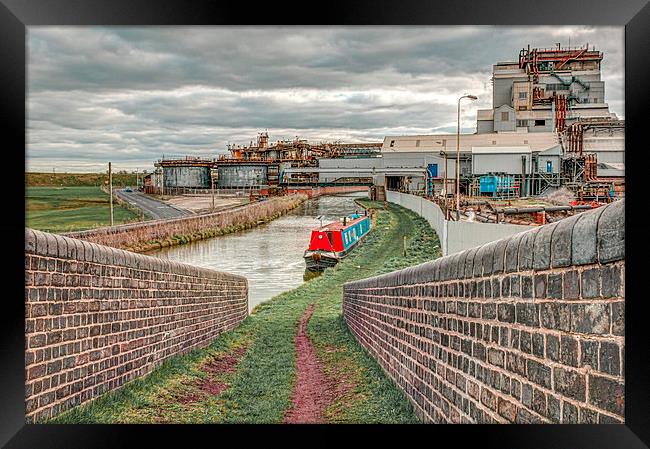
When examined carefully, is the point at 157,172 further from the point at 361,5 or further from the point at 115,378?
the point at 361,5

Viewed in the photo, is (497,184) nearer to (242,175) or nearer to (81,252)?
(242,175)

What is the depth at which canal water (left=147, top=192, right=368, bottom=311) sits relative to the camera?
49.9 ft

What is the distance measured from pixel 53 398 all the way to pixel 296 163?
14.6 metres

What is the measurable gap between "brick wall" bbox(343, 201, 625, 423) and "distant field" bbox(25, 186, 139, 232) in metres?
3.86

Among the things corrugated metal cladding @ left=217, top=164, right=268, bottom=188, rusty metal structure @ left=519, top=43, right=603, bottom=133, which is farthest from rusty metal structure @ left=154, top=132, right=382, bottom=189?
rusty metal structure @ left=519, top=43, right=603, bottom=133

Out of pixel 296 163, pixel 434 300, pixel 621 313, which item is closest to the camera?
pixel 621 313

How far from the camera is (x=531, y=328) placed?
2.46m

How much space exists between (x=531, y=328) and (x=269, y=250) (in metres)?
16.3

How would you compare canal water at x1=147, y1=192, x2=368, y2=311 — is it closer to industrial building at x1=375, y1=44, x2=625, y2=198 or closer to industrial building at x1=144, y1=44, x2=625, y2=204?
industrial building at x1=144, y1=44, x2=625, y2=204

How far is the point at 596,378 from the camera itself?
6.83ft

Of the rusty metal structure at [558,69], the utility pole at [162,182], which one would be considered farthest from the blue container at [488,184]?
the utility pole at [162,182]

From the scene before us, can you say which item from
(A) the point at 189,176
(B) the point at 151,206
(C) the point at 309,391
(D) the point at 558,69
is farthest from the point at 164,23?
(D) the point at 558,69
